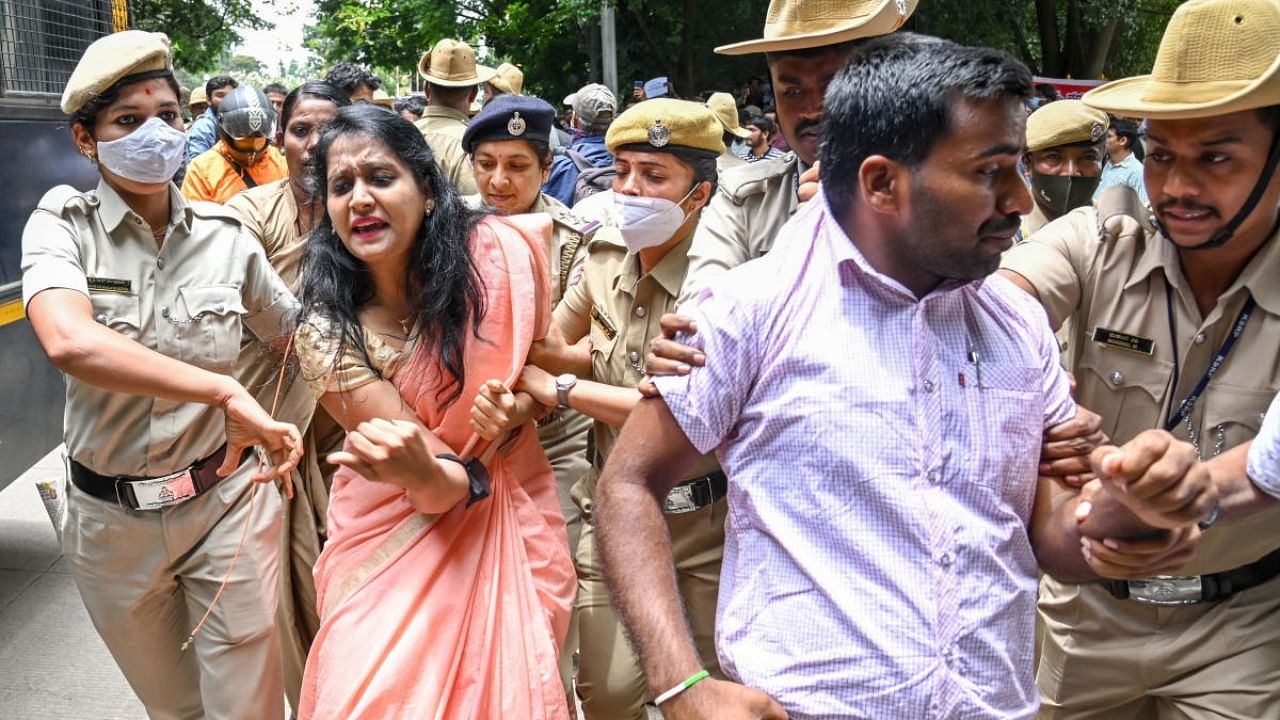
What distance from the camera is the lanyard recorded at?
2.89 m

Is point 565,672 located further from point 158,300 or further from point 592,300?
point 158,300

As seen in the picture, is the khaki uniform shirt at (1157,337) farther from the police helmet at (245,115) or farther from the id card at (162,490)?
the police helmet at (245,115)

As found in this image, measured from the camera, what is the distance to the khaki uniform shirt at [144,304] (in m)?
3.74

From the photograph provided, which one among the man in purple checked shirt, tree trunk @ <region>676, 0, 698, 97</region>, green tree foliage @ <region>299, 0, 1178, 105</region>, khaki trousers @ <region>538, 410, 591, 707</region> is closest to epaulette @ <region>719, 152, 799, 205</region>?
khaki trousers @ <region>538, 410, 591, 707</region>

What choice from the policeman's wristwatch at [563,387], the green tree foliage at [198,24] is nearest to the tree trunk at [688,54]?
the green tree foliage at [198,24]

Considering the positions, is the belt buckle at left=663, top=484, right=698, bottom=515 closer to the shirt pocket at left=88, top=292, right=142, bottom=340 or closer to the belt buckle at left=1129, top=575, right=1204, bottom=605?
the belt buckle at left=1129, top=575, right=1204, bottom=605

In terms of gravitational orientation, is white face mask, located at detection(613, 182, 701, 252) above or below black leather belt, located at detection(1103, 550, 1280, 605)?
above

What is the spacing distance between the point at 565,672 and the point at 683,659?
1.59 meters

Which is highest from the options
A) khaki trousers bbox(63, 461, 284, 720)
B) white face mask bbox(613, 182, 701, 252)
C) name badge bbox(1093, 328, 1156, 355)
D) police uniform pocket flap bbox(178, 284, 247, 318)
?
name badge bbox(1093, 328, 1156, 355)

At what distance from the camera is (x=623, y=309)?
3895 mm

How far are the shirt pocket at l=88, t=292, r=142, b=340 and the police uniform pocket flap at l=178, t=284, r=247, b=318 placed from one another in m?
0.15

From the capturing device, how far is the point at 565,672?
355 centimetres

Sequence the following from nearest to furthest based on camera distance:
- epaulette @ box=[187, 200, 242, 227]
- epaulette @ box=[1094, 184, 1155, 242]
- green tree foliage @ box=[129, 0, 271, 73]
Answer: epaulette @ box=[1094, 184, 1155, 242]
epaulette @ box=[187, 200, 242, 227]
green tree foliage @ box=[129, 0, 271, 73]

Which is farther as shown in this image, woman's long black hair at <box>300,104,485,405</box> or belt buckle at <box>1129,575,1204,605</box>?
woman's long black hair at <box>300,104,485,405</box>
